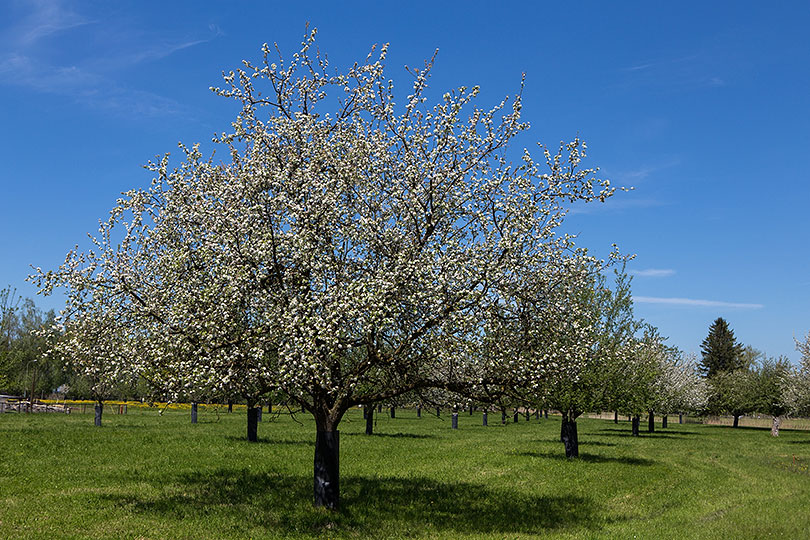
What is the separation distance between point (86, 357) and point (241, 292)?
6.08 m

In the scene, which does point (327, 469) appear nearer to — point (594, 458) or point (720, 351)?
point (594, 458)

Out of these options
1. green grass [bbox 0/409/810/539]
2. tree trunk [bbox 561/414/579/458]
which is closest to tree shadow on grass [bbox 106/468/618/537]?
green grass [bbox 0/409/810/539]

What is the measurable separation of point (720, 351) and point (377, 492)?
5201 inches

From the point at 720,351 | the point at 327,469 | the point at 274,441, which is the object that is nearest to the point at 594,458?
the point at 274,441

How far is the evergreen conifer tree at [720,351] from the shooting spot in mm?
133875

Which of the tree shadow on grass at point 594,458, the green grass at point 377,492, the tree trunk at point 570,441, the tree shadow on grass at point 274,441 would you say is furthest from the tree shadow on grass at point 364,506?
the tree shadow on grass at point 274,441

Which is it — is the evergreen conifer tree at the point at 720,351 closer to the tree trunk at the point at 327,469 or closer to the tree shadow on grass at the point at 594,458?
the tree shadow on grass at the point at 594,458

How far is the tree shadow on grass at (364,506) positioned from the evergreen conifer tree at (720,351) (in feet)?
410

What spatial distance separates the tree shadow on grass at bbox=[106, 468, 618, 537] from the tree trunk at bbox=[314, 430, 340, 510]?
17.2 inches

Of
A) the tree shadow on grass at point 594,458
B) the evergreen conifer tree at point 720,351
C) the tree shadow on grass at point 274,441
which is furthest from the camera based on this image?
the evergreen conifer tree at point 720,351

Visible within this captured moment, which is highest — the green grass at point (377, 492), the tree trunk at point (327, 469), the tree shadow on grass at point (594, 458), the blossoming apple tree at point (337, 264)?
the blossoming apple tree at point (337, 264)

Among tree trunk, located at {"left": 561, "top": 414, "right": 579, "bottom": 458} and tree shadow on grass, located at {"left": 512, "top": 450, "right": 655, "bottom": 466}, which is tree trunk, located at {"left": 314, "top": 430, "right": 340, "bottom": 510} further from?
tree trunk, located at {"left": 561, "top": 414, "right": 579, "bottom": 458}

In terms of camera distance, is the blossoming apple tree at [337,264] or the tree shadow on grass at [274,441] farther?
the tree shadow on grass at [274,441]

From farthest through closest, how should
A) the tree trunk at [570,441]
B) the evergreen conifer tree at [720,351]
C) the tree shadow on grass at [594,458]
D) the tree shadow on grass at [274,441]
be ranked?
1. the evergreen conifer tree at [720,351]
2. the tree shadow on grass at [274,441]
3. the tree trunk at [570,441]
4. the tree shadow on grass at [594,458]
